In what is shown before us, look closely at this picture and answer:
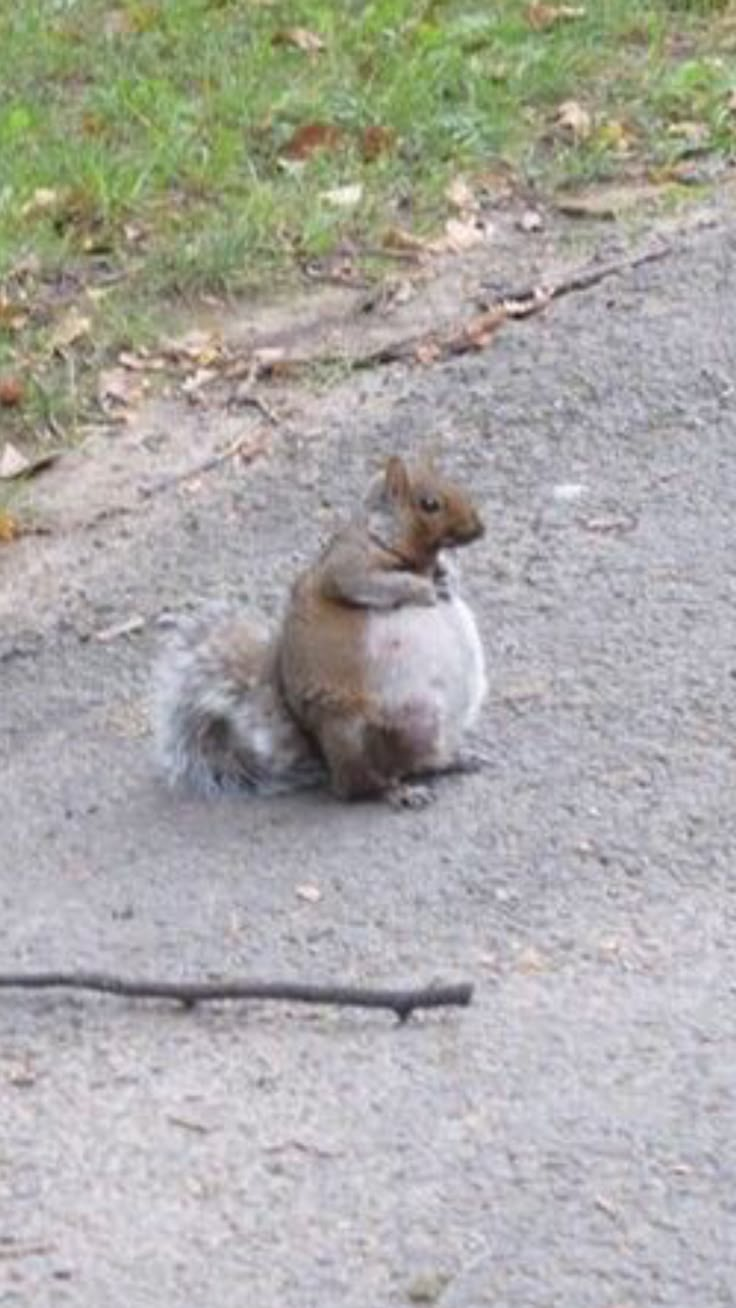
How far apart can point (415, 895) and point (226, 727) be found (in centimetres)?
61

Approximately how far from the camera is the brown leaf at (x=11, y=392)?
8062 millimetres

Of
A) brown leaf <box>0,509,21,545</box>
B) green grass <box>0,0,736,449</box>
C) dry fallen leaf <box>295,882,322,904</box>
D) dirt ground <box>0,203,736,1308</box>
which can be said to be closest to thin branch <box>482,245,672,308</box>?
dirt ground <box>0,203,736,1308</box>

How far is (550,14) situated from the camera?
10.3 m

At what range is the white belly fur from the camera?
6.12 m

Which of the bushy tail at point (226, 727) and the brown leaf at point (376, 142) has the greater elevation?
the bushy tail at point (226, 727)

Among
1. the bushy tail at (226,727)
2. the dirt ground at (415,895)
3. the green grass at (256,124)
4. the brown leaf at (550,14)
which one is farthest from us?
the brown leaf at (550,14)

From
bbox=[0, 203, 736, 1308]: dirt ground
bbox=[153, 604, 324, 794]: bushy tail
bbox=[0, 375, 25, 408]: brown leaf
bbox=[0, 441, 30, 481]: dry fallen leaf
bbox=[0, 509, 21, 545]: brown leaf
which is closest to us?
bbox=[0, 203, 736, 1308]: dirt ground

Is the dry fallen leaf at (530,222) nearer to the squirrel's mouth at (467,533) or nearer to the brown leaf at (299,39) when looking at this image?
the brown leaf at (299,39)

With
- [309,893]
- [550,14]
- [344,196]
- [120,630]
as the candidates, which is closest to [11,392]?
[120,630]

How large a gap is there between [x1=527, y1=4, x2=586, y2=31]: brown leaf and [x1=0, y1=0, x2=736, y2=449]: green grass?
0.03m

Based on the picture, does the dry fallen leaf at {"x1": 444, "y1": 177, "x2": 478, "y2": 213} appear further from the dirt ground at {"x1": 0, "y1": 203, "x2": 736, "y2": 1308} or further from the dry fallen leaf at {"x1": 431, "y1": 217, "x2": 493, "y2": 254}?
the dirt ground at {"x1": 0, "y1": 203, "x2": 736, "y2": 1308}

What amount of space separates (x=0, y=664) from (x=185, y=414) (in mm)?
1264

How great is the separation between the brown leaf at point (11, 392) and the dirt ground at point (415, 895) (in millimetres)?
227

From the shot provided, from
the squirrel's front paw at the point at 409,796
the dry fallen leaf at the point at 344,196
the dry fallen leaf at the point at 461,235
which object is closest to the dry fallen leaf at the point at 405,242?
the dry fallen leaf at the point at 461,235
